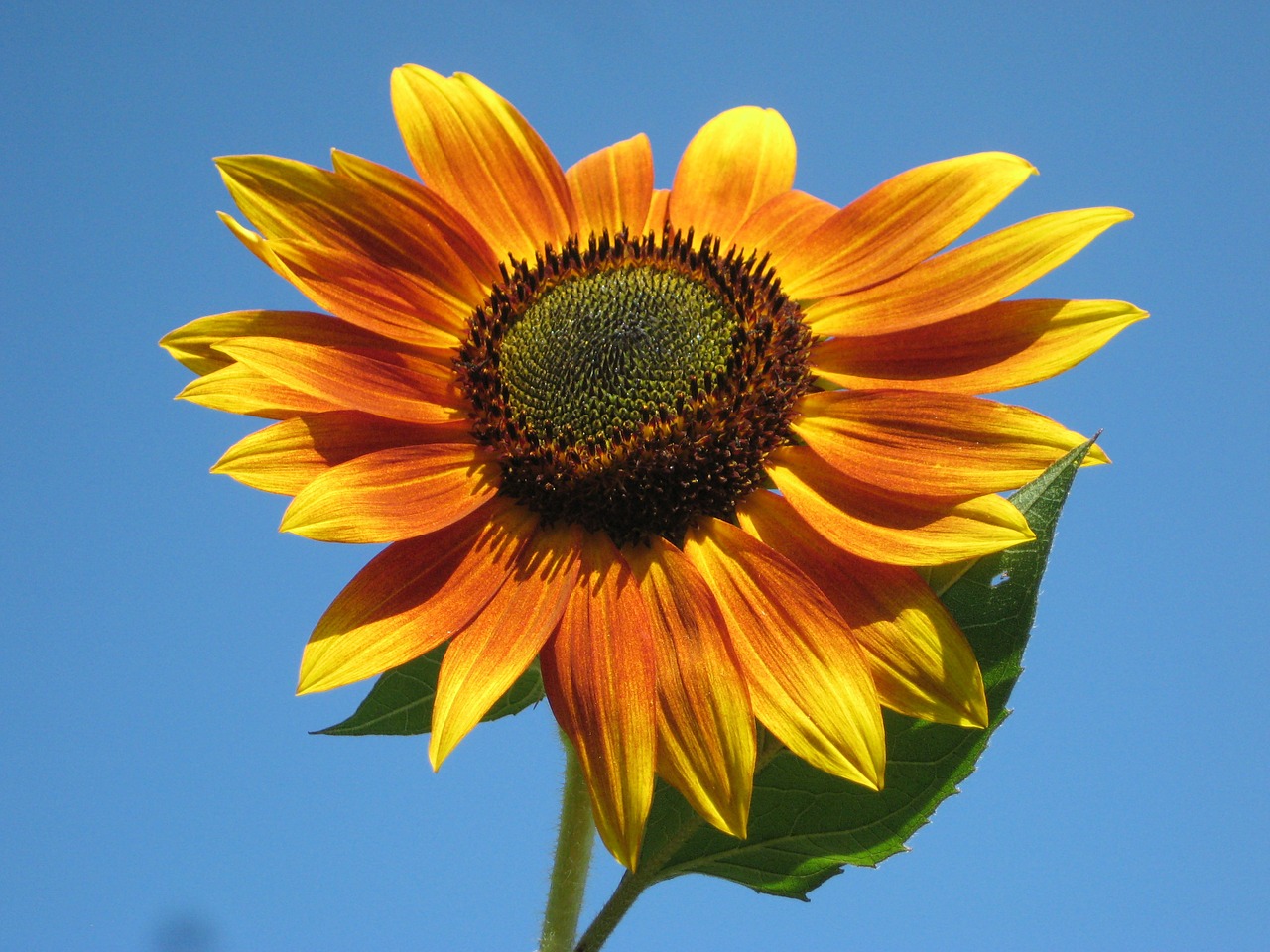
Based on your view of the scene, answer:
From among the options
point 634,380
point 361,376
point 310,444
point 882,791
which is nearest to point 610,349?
point 634,380

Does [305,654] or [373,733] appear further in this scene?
[373,733]

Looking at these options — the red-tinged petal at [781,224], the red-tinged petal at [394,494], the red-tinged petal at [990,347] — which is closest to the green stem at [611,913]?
the red-tinged petal at [394,494]

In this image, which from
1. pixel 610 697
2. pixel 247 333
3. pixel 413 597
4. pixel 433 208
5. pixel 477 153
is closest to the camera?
pixel 610 697

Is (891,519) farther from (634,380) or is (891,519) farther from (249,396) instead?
(249,396)

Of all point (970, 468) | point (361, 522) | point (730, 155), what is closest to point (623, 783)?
point (361, 522)

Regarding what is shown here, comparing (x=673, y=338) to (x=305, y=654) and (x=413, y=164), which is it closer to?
(x=413, y=164)

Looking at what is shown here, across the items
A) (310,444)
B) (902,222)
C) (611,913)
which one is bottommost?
(611,913)
